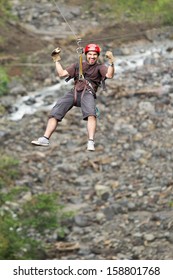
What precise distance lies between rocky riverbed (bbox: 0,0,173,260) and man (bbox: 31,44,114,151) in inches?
507

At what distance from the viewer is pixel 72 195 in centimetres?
2492

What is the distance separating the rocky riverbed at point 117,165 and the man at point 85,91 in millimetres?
12876

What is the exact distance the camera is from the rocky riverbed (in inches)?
889

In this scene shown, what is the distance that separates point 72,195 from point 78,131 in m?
4.10

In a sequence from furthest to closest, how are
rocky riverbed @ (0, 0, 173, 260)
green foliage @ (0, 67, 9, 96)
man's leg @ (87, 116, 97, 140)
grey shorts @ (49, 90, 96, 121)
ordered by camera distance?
green foliage @ (0, 67, 9, 96) < rocky riverbed @ (0, 0, 173, 260) < grey shorts @ (49, 90, 96, 121) < man's leg @ (87, 116, 97, 140)

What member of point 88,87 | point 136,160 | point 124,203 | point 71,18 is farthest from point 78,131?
point 88,87

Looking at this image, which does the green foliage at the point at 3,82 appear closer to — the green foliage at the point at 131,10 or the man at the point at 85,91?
the green foliage at the point at 131,10

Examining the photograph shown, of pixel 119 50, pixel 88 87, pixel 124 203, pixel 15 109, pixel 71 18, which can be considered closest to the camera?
pixel 88 87

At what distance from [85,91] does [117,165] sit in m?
17.2

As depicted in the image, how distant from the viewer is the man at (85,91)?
9211 millimetres

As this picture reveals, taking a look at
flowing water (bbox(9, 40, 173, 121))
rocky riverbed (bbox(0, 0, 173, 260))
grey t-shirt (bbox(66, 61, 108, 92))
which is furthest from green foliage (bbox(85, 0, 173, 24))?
grey t-shirt (bbox(66, 61, 108, 92))

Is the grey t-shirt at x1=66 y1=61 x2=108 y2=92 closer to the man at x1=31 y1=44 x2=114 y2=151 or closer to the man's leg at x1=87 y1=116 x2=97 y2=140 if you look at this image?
the man at x1=31 y1=44 x2=114 y2=151

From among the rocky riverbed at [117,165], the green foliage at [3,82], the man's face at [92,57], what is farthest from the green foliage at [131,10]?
the man's face at [92,57]

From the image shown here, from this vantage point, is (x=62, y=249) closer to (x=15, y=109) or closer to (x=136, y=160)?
(x=136, y=160)
